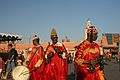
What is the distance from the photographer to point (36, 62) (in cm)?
888

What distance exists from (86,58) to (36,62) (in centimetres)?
257

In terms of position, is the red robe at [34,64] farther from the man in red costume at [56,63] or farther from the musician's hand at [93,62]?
the musician's hand at [93,62]

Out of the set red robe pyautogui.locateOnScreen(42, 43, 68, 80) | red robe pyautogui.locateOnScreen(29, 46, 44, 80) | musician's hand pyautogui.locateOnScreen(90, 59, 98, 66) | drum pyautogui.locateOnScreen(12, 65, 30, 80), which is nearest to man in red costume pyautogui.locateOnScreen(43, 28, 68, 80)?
red robe pyautogui.locateOnScreen(42, 43, 68, 80)

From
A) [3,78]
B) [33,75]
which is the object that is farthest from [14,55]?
[33,75]

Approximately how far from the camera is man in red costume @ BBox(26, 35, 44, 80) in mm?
8805

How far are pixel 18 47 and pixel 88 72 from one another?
247 ft

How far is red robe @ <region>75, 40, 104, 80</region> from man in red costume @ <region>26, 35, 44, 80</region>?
2224 millimetres

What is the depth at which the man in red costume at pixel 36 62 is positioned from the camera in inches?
347

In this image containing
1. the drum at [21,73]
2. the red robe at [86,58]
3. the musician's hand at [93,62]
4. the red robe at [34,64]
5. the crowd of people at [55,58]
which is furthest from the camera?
the red robe at [34,64]

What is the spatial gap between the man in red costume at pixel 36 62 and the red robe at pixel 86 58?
7.30ft

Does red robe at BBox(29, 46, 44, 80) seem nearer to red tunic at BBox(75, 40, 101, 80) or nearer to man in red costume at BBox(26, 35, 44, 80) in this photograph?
man in red costume at BBox(26, 35, 44, 80)

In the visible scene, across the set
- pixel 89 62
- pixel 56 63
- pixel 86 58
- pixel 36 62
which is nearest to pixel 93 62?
pixel 89 62

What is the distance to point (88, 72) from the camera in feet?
21.7

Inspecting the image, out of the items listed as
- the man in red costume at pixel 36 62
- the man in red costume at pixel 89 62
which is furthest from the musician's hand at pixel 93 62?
the man in red costume at pixel 36 62
